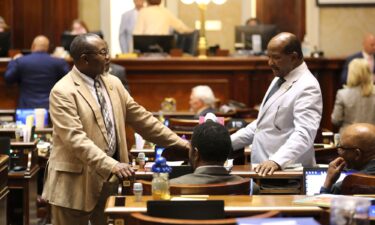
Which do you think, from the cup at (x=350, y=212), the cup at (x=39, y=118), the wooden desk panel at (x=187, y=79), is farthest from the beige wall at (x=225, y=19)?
the cup at (x=350, y=212)

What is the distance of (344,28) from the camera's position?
518 inches

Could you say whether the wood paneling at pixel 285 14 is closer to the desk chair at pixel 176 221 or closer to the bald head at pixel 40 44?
the bald head at pixel 40 44

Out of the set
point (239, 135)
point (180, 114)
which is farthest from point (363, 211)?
point (180, 114)

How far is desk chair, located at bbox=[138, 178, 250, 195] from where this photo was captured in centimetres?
432

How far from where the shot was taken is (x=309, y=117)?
5527 millimetres

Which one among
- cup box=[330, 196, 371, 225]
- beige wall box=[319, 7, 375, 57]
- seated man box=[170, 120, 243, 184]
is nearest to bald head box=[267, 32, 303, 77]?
seated man box=[170, 120, 243, 184]

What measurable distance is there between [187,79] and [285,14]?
3.46 meters

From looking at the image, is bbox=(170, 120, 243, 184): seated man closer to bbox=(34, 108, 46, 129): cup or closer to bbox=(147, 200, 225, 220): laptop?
bbox=(147, 200, 225, 220): laptop

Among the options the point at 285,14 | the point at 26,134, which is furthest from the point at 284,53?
the point at 285,14

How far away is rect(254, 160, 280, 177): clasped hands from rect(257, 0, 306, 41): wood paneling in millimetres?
8529

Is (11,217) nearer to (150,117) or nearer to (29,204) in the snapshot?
(29,204)

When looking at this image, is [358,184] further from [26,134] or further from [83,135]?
[26,134]

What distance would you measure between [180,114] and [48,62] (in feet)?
7.37

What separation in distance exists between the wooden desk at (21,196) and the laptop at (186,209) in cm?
362
